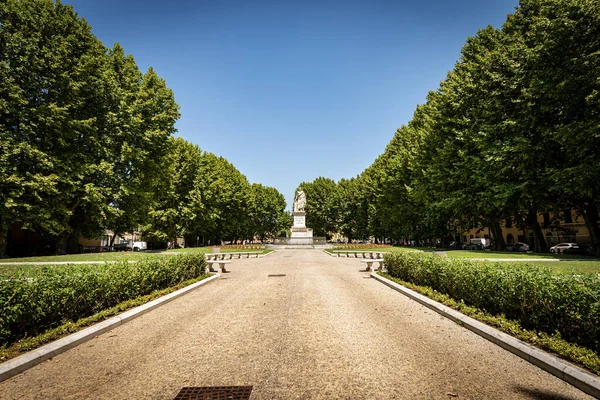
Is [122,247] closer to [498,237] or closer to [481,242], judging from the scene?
[498,237]

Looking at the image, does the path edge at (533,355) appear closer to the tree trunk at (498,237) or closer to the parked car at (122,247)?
the tree trunk at (498,237)

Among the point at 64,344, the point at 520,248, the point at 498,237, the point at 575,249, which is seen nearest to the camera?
the point at 64,344

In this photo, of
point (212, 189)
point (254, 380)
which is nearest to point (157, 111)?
point (212, 189)

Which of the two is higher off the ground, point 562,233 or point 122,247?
point 562,233

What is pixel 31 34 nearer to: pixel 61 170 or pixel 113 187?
pixel 61 170

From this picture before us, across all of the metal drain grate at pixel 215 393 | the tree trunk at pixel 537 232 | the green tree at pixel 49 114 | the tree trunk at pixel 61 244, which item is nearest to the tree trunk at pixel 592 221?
the tree trunk at pixel 537 232

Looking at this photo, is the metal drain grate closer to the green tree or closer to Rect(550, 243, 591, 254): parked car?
the green tree

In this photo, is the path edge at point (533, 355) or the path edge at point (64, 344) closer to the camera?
the path edge at point (533, 355)

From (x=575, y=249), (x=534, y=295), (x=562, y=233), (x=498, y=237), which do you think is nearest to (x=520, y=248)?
(x=562, y=233)

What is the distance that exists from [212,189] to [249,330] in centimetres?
4078

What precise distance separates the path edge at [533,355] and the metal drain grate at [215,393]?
13.6 feet

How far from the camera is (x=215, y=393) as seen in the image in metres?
3.64

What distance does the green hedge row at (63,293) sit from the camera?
5.05 meters

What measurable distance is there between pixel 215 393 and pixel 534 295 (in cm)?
569
